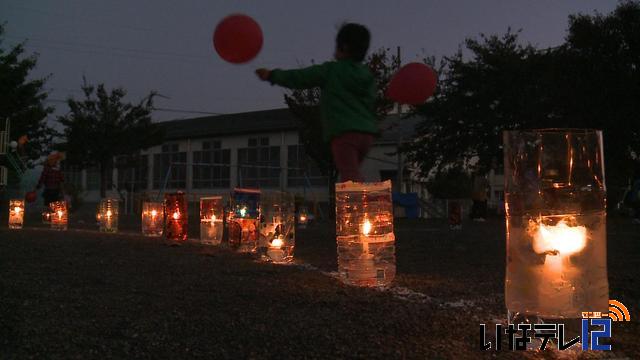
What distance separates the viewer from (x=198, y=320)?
365 cm

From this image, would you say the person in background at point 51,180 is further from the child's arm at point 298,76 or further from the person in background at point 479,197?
the person in background at point 479,197

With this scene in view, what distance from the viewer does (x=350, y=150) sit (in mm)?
5301

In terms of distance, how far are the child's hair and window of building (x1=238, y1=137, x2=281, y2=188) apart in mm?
32816

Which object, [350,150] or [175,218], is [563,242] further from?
A: [175,218]

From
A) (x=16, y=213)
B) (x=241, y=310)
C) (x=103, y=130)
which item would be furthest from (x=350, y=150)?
(x=103, y=130)

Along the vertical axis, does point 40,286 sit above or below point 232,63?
below

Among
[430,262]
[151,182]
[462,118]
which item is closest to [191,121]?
[151,182]

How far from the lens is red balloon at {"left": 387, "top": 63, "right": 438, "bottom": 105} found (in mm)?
5895

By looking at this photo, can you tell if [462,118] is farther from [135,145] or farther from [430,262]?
[430,262]

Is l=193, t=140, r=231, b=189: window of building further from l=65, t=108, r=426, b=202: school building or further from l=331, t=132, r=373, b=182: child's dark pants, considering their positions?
l=331, t=132, r=373, b=182: child's dark pants

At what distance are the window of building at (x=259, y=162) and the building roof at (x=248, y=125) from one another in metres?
1.03

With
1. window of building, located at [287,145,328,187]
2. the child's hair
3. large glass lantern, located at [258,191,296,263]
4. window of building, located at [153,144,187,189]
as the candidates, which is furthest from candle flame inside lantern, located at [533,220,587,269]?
window of building, located at [153,144,187,189]

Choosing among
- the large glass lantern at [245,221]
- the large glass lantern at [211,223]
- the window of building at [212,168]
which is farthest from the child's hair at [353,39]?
the window of building at [212,168]

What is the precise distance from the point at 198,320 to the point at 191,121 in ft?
166
